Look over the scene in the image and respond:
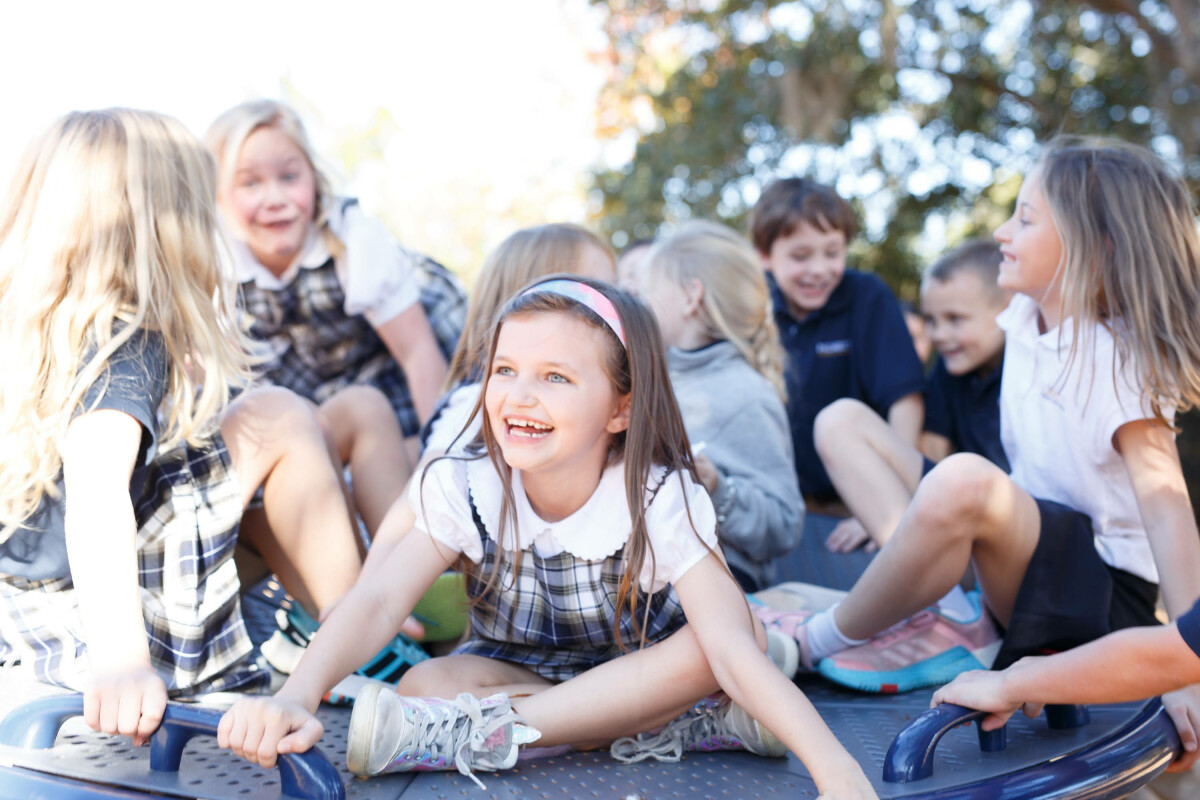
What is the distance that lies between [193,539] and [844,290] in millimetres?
2242

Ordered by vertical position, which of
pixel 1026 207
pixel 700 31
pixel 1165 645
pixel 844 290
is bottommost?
pixel 1165 645

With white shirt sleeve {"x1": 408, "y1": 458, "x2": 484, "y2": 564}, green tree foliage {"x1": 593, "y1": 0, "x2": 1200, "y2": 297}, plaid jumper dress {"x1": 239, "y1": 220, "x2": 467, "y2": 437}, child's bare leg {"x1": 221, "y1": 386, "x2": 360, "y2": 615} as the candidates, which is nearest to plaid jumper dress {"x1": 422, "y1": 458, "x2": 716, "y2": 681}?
white shirt sleeve {"x1": 408, "y1": 458, "x2": 484, "y2": 564}

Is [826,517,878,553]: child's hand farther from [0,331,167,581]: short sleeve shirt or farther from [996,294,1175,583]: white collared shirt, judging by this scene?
[0,331,167,581]: short sleeve shirt

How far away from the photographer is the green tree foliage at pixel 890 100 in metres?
6.70

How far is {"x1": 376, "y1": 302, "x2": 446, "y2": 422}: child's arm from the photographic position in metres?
2.62

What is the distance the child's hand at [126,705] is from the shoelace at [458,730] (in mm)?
332

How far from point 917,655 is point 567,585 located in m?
0.77

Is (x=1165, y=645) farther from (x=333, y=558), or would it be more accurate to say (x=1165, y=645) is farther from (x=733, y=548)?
(x=333, y=558)

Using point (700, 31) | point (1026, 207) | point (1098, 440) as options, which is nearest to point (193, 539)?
point (1098, 440)

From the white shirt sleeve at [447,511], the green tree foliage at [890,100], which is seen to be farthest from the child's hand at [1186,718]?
the green tree foliage at [890,100]

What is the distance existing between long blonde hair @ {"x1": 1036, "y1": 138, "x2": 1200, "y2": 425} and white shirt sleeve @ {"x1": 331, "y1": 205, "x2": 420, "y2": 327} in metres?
1.58

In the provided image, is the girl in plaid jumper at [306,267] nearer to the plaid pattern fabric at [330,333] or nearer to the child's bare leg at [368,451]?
the plaid pattern fabric at [330,333]

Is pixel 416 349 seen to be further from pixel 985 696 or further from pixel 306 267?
pixel 985 696

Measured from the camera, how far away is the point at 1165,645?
1239mm
